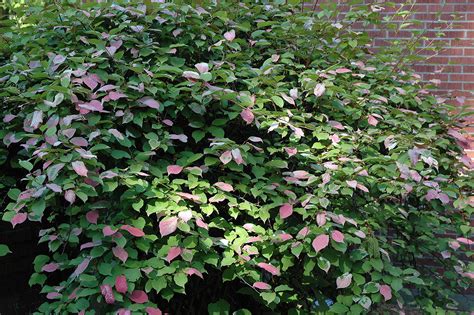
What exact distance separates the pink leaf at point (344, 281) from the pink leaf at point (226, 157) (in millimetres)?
696

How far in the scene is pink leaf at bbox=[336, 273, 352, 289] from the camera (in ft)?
7.25

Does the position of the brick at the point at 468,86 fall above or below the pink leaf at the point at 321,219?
below

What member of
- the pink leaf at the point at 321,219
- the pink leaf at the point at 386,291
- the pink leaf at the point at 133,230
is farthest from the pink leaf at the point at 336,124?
the pink leaf at the point at 133,230

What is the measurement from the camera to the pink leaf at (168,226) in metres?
2.03

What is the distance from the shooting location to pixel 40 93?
246 centimetres

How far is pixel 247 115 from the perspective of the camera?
2354 millimetres

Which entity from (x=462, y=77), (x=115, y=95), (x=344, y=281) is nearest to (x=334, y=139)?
(x=344, y=281)

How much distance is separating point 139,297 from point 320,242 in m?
0.75

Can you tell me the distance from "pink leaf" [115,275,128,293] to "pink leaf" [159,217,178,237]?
22cm

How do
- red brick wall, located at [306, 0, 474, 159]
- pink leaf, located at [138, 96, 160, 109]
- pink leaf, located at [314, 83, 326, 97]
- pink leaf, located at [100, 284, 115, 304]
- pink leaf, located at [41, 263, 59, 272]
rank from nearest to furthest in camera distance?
pink leaf, located at [100, 284, 115, 304], pink leaf, located at [41, 263, 59, 272], pink leaf, located at [138, 96, 160, 109], pink leaf, located at [314, 83, 326, 97], red brick wall, located at [306, 0, 474, 159]

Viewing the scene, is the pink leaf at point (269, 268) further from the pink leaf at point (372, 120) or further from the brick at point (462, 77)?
the brick at point (462, 77)

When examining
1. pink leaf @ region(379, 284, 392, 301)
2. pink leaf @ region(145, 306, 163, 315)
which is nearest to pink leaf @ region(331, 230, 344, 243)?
pink leaf @ region(379, 284, 392, 301)

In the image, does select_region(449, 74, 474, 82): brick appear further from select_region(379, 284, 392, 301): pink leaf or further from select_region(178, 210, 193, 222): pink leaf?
select_region(178, 210, 193, 222): pink leaf

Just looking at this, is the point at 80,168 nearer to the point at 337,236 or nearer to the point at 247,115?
the point at 247,115
